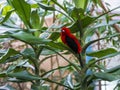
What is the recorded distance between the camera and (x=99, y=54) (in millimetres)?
862

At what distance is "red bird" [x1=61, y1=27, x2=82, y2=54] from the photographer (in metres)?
0.73

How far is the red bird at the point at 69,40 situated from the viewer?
0.73 m

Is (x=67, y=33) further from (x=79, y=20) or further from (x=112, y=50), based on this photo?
(x=112, y=50)

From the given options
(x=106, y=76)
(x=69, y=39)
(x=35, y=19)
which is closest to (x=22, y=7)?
(x=35, y=19)

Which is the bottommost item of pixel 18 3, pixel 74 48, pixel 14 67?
pixel 14 67

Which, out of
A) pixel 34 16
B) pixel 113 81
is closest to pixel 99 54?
pixel 113 81

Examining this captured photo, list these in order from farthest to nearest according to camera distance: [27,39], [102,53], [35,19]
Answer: [35,19], [102,53], [27,39]

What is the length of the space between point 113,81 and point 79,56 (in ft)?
0.47

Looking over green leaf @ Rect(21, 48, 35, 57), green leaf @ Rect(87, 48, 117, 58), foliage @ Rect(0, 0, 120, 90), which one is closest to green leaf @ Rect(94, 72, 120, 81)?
foliage @ Rect(0, 0, 120, 90)

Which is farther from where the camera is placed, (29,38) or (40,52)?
(40,52)

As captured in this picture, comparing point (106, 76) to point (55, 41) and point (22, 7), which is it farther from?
point (22, 7)

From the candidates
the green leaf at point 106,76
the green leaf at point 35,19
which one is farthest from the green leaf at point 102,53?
the green leaf at point 35,19

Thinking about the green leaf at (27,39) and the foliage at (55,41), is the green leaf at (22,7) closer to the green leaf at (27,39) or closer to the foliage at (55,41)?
the foliage at (55,41)

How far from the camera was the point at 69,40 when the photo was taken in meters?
0.74
